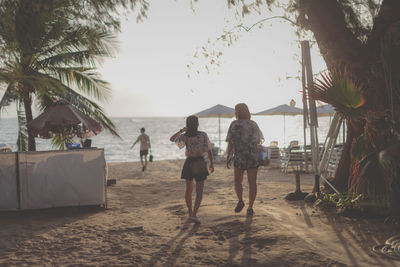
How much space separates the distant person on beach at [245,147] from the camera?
249 inches

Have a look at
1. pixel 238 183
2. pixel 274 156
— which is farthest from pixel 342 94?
pixel 274 156

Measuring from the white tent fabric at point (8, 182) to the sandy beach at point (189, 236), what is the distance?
0.24 meters

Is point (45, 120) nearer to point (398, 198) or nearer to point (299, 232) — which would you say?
point (299, 232)

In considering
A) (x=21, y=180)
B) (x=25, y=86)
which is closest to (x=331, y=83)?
(x=21, y=180)

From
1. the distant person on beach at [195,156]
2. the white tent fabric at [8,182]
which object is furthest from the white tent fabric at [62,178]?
the distant person on beach at [195,156]

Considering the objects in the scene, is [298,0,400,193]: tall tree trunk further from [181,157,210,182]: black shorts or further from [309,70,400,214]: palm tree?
[181,157,210,182]: black shorts

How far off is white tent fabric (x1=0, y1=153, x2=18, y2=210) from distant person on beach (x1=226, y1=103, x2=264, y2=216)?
3864 millimetres

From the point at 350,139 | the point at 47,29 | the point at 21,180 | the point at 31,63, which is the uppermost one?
the point at 47,29

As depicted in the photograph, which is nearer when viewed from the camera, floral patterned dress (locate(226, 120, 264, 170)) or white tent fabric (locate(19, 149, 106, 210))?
floral patterned dress (locate(226, 120, 264, 170))

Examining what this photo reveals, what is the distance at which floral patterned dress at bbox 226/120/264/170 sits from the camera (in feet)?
20.8

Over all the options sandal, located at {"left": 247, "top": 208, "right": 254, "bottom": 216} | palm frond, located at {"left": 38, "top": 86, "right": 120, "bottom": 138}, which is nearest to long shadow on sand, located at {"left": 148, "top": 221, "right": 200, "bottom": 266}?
sandal, located at {"left": 247, "top": 208, "right": 254, "bottom": 216}

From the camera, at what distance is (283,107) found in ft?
62.3

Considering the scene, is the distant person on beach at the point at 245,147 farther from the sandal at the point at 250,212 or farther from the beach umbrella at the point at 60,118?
the beach umbrella at the point at 60,118

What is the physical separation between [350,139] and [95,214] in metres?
4.89
